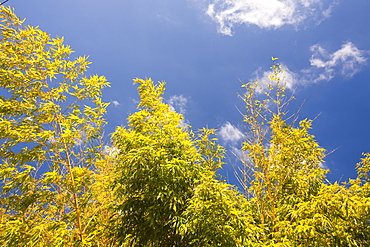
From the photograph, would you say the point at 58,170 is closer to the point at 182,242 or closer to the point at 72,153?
the point at 72,153

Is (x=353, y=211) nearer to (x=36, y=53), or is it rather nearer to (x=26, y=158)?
(x=26, y=158)

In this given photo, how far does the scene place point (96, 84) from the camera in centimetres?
464

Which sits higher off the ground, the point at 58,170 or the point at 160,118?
the point at 160,118

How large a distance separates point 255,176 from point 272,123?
0.99m

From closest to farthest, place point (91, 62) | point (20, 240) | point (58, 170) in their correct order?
point (20, 240)
point (58, 170)
point (91, 62)

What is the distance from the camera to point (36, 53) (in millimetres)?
4180

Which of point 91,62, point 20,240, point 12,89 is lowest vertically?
point 20,240

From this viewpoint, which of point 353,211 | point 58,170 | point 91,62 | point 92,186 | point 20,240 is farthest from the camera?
point 91,62

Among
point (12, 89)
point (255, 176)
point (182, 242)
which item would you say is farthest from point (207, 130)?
point (12, 89)

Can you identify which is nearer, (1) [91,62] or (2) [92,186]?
(2) [92,186]

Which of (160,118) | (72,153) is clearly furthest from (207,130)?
(72,153)

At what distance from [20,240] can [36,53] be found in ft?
9.19

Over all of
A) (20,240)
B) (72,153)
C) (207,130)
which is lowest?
(20,240)

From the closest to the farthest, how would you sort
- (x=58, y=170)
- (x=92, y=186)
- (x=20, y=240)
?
(x=20, y=240) → (x=58, y=170) → (x=92, y=186)
